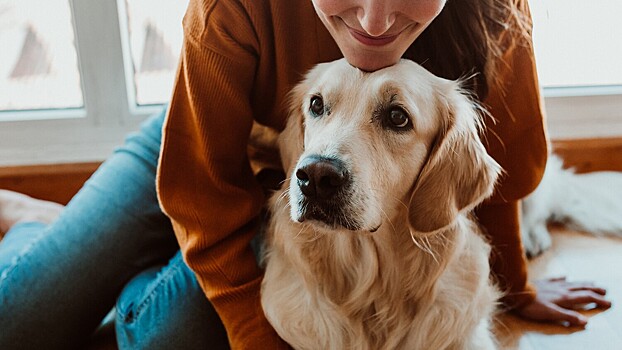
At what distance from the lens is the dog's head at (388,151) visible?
3.53 feet

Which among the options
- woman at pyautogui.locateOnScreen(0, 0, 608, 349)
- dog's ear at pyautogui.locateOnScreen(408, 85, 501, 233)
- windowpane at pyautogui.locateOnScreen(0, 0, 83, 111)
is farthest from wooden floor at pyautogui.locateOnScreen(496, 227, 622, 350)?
windowpane at pyautogui.locateOnScreen(0, 0, 83, 111)

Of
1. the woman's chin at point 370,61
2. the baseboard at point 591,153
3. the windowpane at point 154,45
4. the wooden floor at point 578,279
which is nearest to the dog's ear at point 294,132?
the woman's chin at point 370,61

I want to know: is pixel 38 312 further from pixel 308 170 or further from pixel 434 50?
pixel 434 50

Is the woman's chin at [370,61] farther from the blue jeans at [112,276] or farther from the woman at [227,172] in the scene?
the blue jeans at [112,276]

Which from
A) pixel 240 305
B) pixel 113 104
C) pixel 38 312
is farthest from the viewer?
pixel 113 104

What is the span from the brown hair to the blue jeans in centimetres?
68

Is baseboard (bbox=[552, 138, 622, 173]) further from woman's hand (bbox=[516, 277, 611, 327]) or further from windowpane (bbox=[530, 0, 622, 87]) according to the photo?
woman's hand (bbox=[516, 277, 611, 327])

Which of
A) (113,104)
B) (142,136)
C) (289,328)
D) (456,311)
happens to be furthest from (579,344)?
(113,104)

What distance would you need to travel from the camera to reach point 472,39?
50.3 inches

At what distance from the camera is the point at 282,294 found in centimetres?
130

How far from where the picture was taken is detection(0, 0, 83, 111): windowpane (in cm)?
218

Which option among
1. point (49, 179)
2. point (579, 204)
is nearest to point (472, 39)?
point (579, 204)

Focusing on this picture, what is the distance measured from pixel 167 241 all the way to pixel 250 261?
1.20 feet

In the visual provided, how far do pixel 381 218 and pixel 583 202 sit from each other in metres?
1.15
